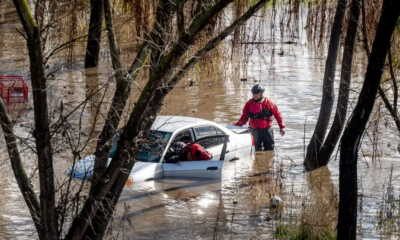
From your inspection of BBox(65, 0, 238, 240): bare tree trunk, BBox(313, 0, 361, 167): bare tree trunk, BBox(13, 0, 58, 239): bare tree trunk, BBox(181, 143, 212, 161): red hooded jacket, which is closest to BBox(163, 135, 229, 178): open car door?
BBox(181, 143, 212, 161): red hooded jacket

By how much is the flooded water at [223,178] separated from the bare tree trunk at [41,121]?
0.15m

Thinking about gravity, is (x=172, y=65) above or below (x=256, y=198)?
above

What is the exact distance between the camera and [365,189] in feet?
37.0

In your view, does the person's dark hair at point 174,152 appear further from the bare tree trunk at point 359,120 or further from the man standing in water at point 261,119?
the bare tree trunk at point 359,120

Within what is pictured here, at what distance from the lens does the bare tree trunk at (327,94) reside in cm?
1162

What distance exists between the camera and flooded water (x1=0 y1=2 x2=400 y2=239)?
9.02 m

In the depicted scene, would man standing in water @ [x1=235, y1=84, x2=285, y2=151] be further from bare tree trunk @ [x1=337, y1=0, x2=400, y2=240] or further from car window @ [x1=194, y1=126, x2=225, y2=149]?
bare tree trunk @ [x1=337, y1=0, x2=400, y2=240]

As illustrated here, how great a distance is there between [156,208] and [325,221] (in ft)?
9.71

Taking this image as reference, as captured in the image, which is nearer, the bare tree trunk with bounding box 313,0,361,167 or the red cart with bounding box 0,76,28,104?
the bare tree trunk with bounding box 313,0,361,167

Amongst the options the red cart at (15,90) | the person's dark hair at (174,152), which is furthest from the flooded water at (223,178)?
the red cart at (15,90)

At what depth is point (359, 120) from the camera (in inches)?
265

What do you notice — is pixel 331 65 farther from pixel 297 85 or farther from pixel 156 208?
pixel 297 85

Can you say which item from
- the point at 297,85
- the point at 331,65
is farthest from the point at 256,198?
the point at 297,85

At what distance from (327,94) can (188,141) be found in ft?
9.18
